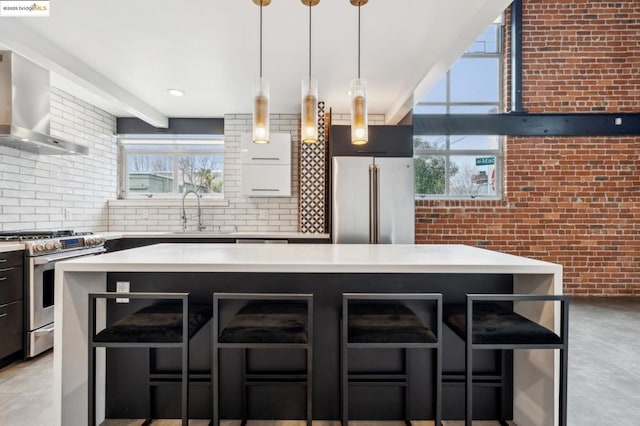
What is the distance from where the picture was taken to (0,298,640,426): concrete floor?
1.98 meters

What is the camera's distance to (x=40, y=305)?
9.07 ft

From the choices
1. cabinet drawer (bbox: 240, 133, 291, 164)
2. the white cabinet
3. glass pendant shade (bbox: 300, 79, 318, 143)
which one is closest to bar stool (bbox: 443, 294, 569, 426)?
glass pendant shade (bbox: 300, 79, 318, 143)

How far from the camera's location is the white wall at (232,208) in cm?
479

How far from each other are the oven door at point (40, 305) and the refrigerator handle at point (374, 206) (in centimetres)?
301

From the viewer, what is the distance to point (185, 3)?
87.7 inches

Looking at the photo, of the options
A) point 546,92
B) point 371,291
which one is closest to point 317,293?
point 371,291

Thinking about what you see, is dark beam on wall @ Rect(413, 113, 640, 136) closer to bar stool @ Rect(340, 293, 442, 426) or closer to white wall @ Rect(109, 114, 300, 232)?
white wall @ Rect(109, 114, 300, 232)

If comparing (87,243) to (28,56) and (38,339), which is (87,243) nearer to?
(38,339)

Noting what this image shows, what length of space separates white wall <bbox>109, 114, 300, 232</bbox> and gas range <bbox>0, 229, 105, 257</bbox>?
53.2 inches

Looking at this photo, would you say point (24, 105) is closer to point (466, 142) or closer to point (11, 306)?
point (11, 306)

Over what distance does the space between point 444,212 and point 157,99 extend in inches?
157

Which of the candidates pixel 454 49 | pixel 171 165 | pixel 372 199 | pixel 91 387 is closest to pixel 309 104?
pixel 454 49

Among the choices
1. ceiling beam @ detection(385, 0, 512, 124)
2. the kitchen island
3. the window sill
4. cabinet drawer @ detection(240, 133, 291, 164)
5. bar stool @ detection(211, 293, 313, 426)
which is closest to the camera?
bar stool @ detection(211, 293, 313, 426)

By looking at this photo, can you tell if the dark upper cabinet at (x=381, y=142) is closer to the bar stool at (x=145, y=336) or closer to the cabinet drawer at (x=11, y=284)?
the bar stool at (x=145, y=336)
